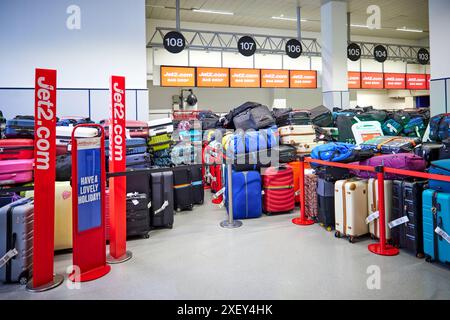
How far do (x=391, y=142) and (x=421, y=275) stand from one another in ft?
6.61

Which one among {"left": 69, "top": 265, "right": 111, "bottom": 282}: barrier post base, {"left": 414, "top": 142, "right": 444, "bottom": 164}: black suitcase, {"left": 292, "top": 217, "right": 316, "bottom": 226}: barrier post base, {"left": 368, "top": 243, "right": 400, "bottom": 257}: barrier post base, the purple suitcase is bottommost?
{"left": 69, "top": 265, "right": 111, "bottom": 282}: barrier post base

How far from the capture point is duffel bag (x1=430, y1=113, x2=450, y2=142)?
4.07m

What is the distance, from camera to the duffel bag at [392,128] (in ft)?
23.6

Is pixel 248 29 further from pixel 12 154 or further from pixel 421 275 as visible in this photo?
pixel 421 275

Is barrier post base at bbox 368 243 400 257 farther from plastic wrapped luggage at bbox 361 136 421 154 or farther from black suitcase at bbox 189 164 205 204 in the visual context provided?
black suitcase at bbox 189 164 205 204

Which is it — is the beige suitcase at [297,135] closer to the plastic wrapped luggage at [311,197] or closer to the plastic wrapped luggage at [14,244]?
the plastic wrapped luggage at [311,197]

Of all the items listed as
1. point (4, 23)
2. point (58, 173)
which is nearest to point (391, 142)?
point (58, 173)

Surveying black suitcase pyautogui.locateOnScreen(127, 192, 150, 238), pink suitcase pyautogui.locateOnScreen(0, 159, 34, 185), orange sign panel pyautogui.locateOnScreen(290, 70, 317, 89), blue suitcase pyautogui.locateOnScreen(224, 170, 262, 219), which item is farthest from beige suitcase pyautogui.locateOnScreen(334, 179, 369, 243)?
orange sign panel pyautogui.locateOnScreen(290, 70, 317, 89)

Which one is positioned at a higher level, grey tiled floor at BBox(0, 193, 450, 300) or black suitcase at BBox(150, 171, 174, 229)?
black suitcase at BBox(150, 171, 174, 229)

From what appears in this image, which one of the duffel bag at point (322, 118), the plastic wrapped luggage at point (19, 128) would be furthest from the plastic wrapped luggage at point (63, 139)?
the duffel bag at point (322, 118)

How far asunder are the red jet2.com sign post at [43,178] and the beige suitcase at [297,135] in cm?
352

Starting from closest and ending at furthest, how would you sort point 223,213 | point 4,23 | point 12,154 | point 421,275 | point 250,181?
point 421,275 < point 12,154 < point 250,181 < point 223,213 < point 4,23

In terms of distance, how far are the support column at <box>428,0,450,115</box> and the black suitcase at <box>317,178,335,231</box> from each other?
5.89 meters

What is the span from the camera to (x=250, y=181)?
450 cm
